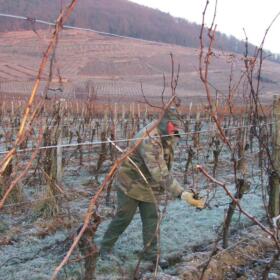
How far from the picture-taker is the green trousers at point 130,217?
3.81 metres

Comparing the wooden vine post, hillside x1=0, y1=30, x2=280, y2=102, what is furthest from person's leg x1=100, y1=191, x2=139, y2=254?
hillside x1=0, y1=30, x2=280, y2=102

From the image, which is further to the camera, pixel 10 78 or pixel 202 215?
pixel 10 78

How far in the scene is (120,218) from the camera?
12.8 ft

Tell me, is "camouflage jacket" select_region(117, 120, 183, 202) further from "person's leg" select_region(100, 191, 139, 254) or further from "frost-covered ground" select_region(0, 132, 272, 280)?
"frost-covered ground" select_region(0, 132, 272, 280)

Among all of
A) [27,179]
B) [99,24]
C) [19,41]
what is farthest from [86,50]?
[27,179]

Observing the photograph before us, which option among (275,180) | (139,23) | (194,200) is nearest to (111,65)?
(139,23)

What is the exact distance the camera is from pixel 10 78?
52875mm

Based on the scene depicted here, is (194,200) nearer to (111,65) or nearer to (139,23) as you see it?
(111,65)

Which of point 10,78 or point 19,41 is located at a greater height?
Result: point 19,41

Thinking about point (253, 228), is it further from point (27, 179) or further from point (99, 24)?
point (99, 24)

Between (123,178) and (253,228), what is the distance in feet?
5.37

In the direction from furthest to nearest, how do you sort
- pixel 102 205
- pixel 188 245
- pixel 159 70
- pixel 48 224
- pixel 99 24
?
pixel 99 24 → pixel 159 70 → pixel 102 205 → pixel 48 224 → pixel 188 245

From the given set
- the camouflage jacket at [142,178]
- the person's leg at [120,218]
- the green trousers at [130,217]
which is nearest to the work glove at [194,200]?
the camouflage jacket at [142,178]

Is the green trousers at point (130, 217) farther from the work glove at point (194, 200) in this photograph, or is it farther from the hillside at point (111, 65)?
the hillside at point (111, 65)
